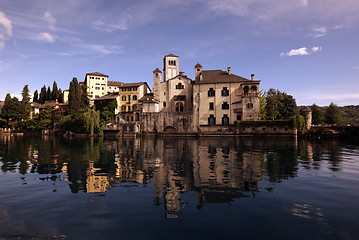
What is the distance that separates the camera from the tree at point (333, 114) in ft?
237

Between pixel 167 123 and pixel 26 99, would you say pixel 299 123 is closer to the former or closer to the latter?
pixel 167 123

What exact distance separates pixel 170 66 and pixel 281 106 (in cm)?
3937

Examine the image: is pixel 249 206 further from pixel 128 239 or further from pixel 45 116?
pixel 45 116

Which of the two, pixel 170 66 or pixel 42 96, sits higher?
pixel 170 66

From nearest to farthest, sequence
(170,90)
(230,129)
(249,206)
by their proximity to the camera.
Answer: (249,206) → (230,129) → (170,90)

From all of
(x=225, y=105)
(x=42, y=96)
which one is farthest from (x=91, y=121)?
(x=42, y=96)

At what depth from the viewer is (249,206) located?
770 cm

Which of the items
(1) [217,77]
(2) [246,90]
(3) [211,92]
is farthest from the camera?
(1) [217,77]

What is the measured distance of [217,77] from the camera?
203ft

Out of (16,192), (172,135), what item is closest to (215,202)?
(16,192)

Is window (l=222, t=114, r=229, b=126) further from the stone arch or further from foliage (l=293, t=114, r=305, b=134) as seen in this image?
foliage (l=293, t=114, r=305, b=134)

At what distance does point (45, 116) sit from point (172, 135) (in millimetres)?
53601

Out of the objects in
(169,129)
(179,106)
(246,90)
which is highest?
(246,90)

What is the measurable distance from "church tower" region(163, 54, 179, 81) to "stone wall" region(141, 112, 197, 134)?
19.2 metres
